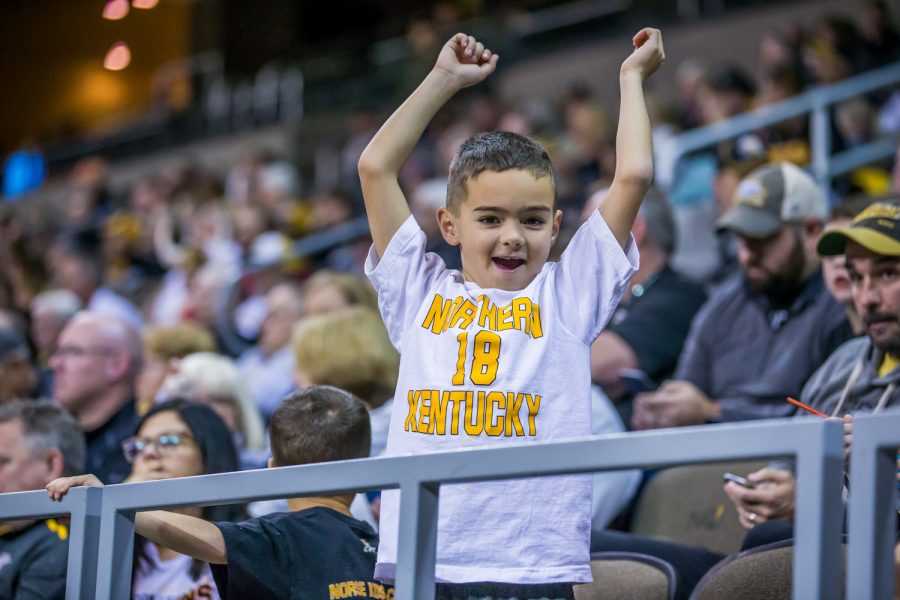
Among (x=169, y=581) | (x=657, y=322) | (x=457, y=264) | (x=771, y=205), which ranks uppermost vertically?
(x=457, y=264)

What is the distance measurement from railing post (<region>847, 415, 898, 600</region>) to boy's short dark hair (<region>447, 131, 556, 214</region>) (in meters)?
0.98

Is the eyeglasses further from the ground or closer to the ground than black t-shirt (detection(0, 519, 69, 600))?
further from the ground

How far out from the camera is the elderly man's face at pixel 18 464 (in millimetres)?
3918

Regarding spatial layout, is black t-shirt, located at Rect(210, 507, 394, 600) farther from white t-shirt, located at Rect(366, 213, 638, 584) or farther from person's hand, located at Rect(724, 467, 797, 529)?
person's hand, located at Rect(724, 467, 797, 529)

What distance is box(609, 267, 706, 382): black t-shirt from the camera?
4.94m

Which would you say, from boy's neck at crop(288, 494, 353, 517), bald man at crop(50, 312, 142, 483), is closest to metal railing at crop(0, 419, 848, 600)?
boy's neck at crop(288, 494, 353, 517)

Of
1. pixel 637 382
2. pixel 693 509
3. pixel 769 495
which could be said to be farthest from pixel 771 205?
pixel 769 495

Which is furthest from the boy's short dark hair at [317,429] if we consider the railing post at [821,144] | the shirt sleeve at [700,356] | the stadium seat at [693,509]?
the railing post at [821,144]

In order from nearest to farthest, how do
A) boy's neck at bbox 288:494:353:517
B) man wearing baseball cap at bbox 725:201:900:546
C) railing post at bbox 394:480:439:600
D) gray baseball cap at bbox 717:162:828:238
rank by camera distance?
railing post at bbox 394:480:439:600 → boy's neck at bbox 288:494:353:517 → man wearing baseball cap at bbox 725:201:900:546 → gray baseball cap at bbox 717:162:828:238

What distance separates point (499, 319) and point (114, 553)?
3.02 ft

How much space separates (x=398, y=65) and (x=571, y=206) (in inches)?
269

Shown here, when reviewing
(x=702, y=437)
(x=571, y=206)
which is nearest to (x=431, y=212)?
(x=571, y=206)

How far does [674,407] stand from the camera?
4055 millimetres

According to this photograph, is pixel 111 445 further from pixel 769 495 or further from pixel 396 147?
pixel 769 495
